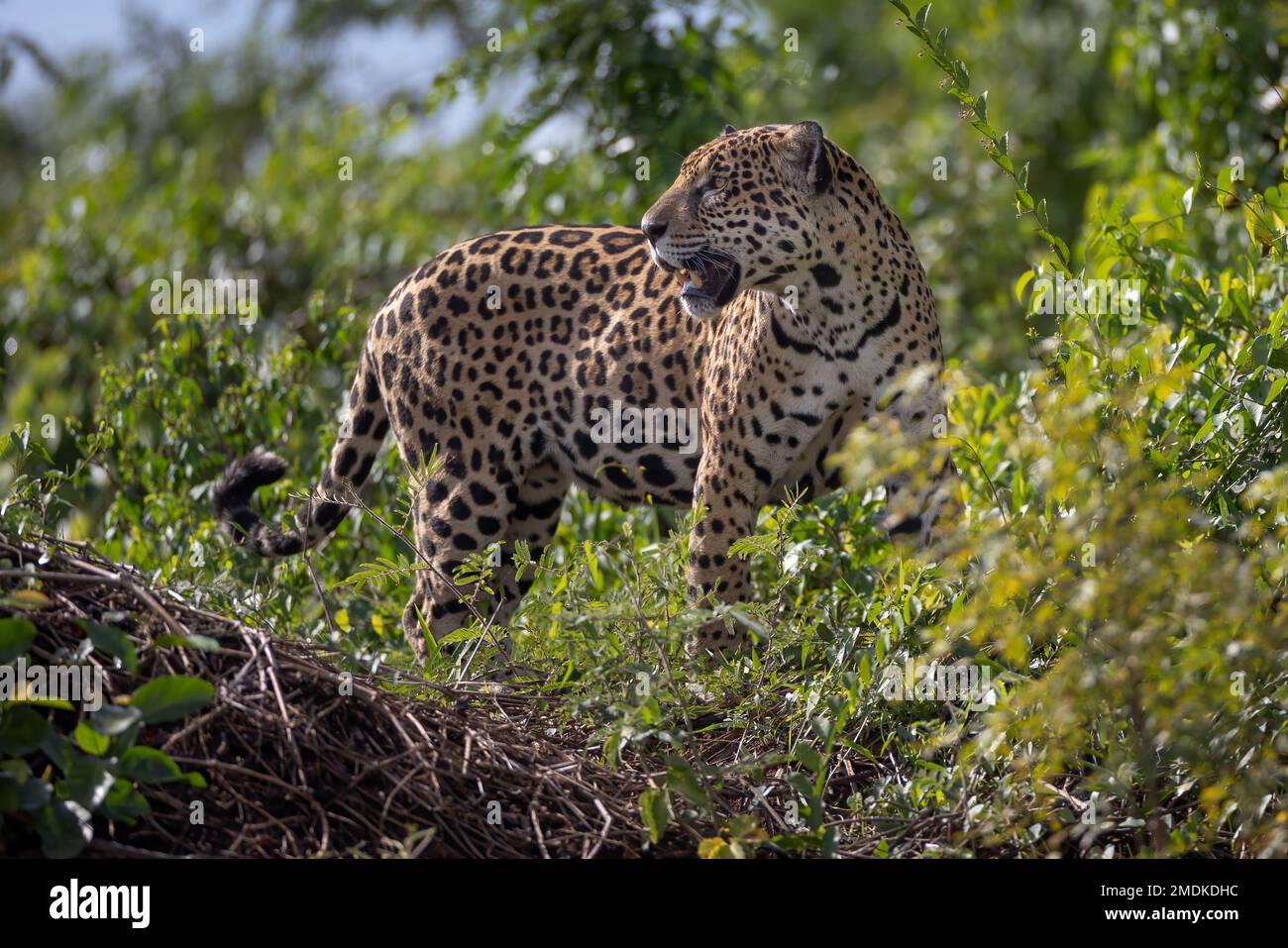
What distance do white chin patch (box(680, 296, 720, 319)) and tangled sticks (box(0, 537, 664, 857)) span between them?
6.03ft

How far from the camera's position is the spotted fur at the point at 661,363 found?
20.2ft

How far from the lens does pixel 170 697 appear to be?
436 centimetres

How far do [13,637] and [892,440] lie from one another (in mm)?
2407

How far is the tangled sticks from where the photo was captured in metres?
4.54

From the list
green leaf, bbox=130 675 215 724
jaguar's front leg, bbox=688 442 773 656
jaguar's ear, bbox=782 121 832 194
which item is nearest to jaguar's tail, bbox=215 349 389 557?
jaguar's front leg, bbox=688 442 773 656

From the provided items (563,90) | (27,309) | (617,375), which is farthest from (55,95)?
(617,375)

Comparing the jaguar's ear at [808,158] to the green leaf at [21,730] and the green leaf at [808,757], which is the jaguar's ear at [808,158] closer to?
the green leaf at [808,757]

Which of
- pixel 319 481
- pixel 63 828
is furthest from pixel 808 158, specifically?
pixel 63 828

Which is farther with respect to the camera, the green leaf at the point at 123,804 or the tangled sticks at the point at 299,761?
the tangled sticks at the point at 299,761

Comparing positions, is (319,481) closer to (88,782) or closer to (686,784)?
(686,784)

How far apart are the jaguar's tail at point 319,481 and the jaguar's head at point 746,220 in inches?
60.8

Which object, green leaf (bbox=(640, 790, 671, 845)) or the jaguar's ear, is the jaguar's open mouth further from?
green leaf (bbox=(640, 790, 671, 845))

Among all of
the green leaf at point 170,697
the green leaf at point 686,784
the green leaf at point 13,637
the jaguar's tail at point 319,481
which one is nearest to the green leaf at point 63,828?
the green leaf at point 170,697

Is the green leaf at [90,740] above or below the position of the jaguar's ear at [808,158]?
below
